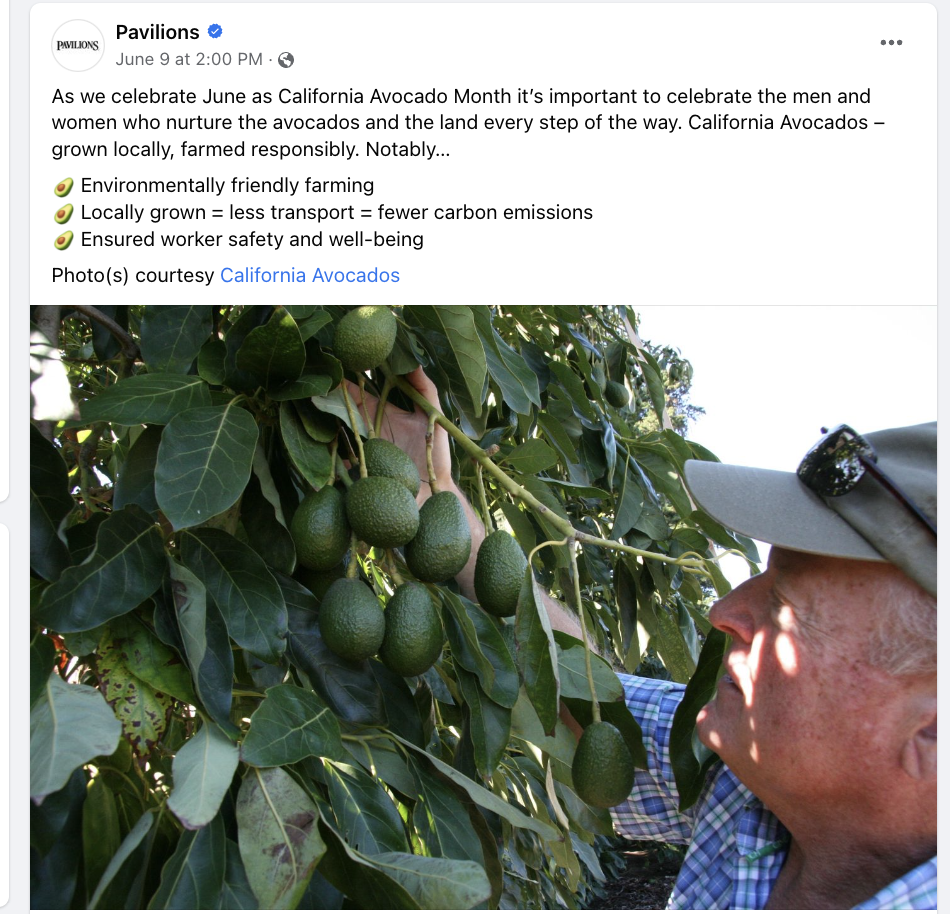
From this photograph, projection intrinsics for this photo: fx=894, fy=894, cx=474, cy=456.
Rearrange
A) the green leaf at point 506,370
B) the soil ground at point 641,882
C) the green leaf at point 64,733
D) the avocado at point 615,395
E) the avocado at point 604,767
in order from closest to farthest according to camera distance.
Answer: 1. the green leaf at point 64,733
2. the avocado at point 604,767
3. the green leaf at point 506,370
4. the avocado at point 615,395
5. the soil ground at point 641,882

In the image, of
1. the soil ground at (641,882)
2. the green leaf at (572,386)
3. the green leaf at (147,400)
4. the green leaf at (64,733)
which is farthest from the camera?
the soil ground at (641,882)

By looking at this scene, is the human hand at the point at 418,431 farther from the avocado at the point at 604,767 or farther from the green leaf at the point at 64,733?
the green leaf at the point at 64,733

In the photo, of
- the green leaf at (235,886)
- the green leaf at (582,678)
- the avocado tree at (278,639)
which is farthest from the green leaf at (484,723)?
the green leaf at (235,886)

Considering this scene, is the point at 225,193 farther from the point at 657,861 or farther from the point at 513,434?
the point at 657,861

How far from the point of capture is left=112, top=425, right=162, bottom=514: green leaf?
102 cm

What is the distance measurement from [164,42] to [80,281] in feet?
0.95

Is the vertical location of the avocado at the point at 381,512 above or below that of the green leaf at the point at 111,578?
above

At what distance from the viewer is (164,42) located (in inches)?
39.9

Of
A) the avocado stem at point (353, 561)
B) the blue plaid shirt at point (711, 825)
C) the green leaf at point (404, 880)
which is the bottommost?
the blue plaid shirt at point (711, 825)

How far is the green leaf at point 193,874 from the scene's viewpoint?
797mm

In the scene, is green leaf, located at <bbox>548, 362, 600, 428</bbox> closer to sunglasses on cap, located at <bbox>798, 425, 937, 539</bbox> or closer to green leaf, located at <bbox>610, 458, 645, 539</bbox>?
green leaf, located at <bbox>610, 458, 645, 539</bbox>

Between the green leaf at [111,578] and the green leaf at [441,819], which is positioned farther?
the green leaf at [441,819]

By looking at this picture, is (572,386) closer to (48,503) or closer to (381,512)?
(381,512)

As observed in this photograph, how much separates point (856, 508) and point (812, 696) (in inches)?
9.1
